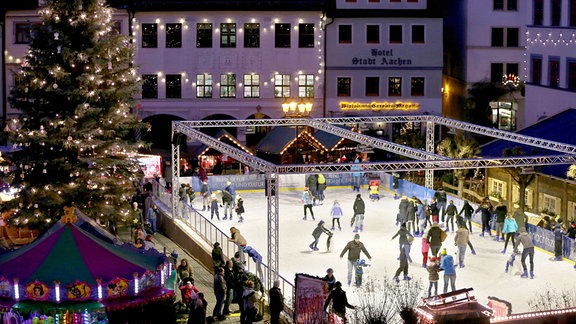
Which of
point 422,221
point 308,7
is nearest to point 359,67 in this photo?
point 308,7

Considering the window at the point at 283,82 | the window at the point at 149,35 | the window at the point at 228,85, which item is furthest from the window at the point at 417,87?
the window at the point at 149,35

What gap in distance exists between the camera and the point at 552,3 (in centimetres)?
5041

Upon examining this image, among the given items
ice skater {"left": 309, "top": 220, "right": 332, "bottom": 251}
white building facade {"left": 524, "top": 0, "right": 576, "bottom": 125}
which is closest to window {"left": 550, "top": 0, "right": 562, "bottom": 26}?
white building facade {"left": 524, "top": 0, "right": 576, "bottom": 125}

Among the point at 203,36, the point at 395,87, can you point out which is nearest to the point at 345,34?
the point at 395,87

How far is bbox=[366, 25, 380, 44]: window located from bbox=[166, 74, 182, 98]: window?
9640mm

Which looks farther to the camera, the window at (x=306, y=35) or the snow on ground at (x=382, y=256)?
the window at (x=306, y=35)

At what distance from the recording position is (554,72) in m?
50.5

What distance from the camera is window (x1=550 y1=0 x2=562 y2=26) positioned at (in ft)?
163

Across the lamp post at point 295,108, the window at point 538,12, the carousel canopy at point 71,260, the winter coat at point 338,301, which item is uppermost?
Answer: the window at point 538,12

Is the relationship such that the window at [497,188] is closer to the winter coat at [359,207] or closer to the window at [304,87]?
the winter coat at [359,207]

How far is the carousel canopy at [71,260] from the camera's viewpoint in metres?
27.4

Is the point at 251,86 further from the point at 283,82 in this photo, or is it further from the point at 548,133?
the point at 548,133

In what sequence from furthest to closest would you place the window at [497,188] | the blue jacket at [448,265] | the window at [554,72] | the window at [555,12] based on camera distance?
the window at [554,72], the window at [555,12], the window at [497,188], the blue jacket at [448,265]

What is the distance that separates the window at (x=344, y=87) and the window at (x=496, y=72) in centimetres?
764
